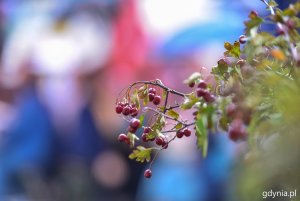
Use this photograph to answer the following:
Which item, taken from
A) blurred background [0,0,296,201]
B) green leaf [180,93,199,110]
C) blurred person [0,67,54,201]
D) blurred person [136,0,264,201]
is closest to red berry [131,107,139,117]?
green leaf [180,93,199,110]

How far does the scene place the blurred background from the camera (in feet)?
10.8

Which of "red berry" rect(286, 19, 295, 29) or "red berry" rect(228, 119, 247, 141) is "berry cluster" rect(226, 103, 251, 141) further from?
"red berry" rect(286, 19, 295, 29)

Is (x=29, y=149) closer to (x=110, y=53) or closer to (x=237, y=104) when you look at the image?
(x=110, y=53)

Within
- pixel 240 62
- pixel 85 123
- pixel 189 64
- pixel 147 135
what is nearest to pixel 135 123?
pixel 147 135

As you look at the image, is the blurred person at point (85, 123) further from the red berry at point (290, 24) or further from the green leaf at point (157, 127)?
the red berry at point (290, 24)

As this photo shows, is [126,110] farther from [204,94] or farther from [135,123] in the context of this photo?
[204,94]

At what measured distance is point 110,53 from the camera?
12.8 feet

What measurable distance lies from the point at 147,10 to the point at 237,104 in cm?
336

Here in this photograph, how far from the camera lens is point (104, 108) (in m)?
3.61

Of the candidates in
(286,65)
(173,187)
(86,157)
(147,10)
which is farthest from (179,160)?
(286,65)

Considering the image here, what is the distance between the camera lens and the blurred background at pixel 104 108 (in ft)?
10.8

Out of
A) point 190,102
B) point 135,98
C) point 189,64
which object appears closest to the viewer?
point 190,102

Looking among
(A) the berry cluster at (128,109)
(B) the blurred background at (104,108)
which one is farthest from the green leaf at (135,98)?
(B) the blurred background at (104,108)

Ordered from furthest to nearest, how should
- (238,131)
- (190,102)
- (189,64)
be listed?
(189,64) < (190,102) < (238,131)
